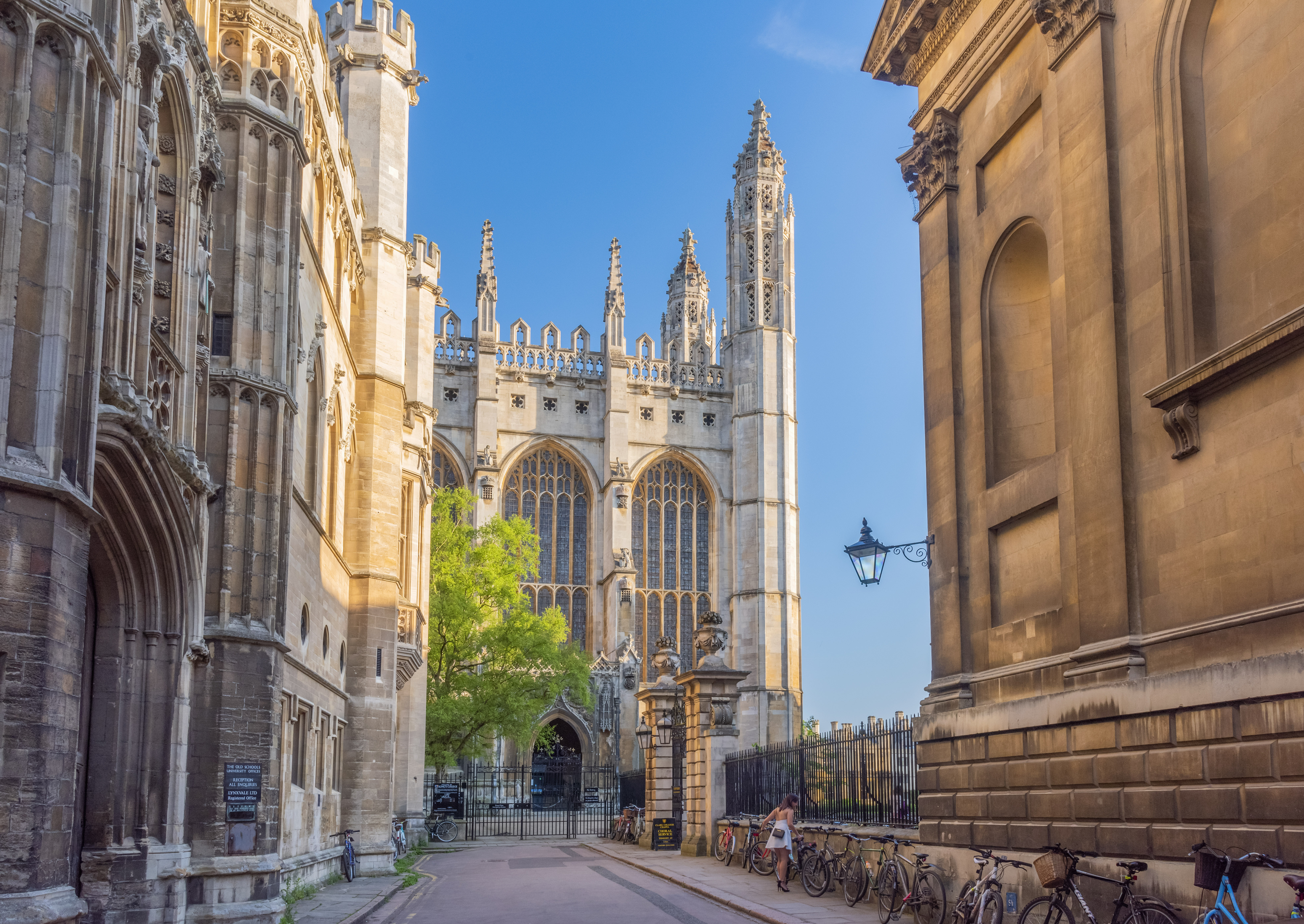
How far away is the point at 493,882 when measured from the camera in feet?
67.2

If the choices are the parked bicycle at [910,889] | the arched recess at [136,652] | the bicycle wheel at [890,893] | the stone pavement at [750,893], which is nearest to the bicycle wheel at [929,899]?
the parked bicycle at [910,889]

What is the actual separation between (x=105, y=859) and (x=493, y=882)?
9.51 metres

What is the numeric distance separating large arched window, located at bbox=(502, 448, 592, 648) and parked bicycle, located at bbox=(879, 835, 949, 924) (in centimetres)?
4249

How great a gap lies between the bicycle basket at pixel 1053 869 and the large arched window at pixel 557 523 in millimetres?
47041

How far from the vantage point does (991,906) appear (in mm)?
11211

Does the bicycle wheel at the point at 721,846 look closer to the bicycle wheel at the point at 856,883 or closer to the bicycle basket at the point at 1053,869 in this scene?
the bicycle wheel at the point at 856,883

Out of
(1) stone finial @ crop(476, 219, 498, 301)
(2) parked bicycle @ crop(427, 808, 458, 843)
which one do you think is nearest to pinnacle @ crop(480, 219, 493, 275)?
(1) stone finial @ crop(476, 219, 498, 301)

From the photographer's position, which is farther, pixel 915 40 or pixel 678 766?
pixel 678 766

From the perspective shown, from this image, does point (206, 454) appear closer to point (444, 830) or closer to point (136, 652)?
point (136, 652)

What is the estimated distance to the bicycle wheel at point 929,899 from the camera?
12.6 meters

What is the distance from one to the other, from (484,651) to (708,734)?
17207mm

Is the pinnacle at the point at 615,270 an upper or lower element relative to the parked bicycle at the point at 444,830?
upper

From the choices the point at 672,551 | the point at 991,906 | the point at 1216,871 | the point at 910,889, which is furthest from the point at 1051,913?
the point at 672,551

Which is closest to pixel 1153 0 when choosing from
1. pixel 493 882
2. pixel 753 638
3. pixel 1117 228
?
pixel 1117 228
